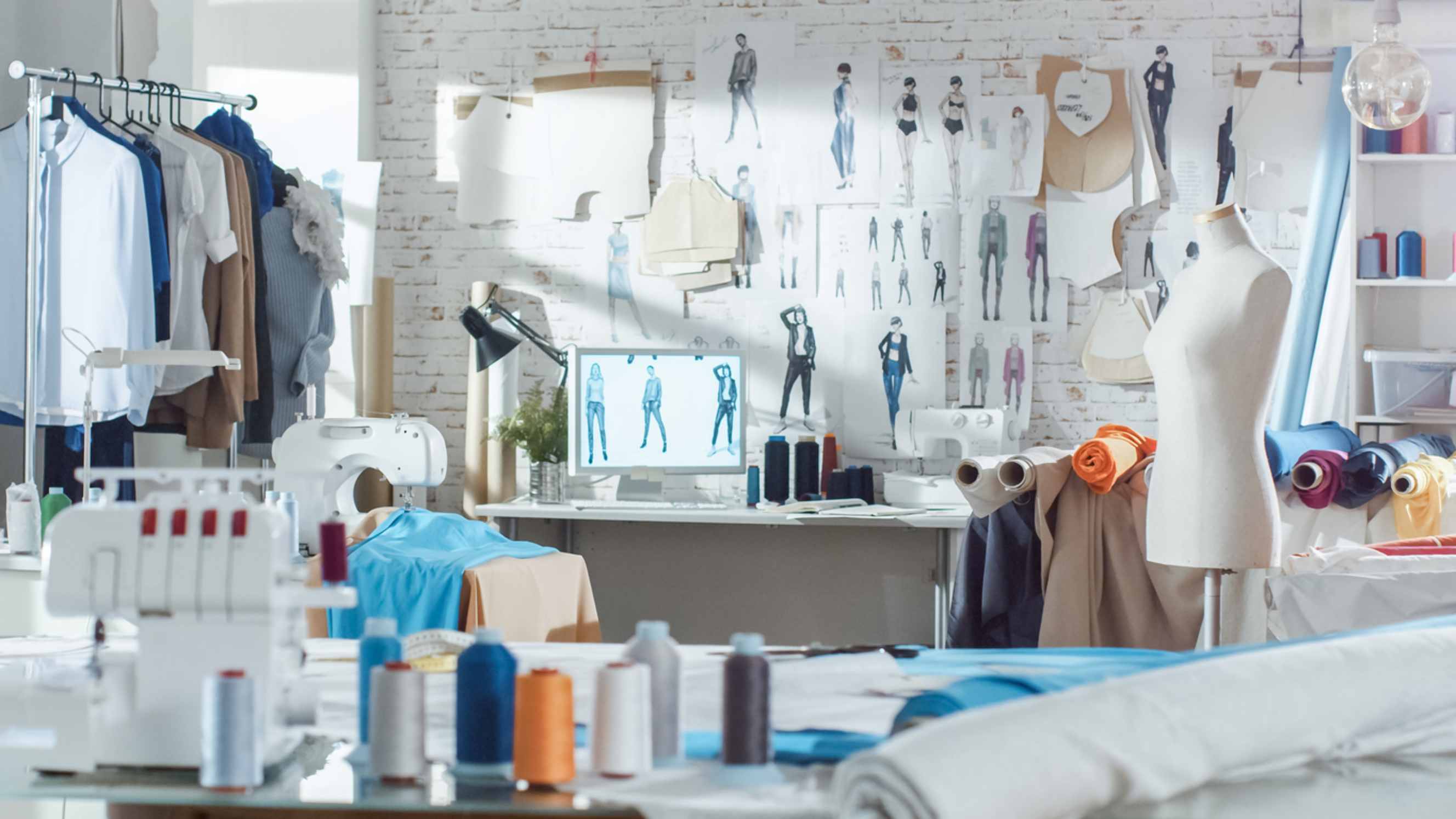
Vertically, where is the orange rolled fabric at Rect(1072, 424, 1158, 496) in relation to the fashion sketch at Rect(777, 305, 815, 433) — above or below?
below

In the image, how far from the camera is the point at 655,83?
4.95 meters

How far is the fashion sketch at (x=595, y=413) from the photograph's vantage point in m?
4.39

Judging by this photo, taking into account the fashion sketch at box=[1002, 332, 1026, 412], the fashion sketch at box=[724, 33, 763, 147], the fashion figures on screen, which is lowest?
the fashion sketch at box=[1002, 332, 1026, 412]

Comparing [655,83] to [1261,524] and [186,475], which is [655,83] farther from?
[186,475]

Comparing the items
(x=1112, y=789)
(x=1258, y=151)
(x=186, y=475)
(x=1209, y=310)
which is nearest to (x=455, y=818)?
(x=186, y=475)

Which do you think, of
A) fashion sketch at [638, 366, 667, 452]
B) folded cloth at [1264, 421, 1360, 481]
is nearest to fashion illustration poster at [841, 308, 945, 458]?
fashion sketch at [638, 366, 667, 452]

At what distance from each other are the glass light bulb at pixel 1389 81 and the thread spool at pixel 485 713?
3075 millimetres

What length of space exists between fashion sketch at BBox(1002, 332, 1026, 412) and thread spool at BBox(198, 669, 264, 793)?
3946mm

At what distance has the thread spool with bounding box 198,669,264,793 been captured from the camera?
3.71 ft

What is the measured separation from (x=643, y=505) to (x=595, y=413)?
0.36 metres

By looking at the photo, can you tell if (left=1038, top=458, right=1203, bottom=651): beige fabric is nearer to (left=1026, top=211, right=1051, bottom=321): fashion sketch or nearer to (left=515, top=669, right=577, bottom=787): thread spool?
(left=515, top=669, right=577, bottom=787): thread spool

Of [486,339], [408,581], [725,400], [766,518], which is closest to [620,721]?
[408,581]

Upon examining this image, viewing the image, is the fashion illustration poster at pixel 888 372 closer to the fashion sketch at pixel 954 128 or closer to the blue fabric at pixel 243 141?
the fashion sketch at pixel 954 128

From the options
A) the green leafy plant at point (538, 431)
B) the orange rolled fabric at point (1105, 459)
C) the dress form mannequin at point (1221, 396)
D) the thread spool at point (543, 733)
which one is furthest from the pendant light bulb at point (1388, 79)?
the thread spool at point (543, 733)
